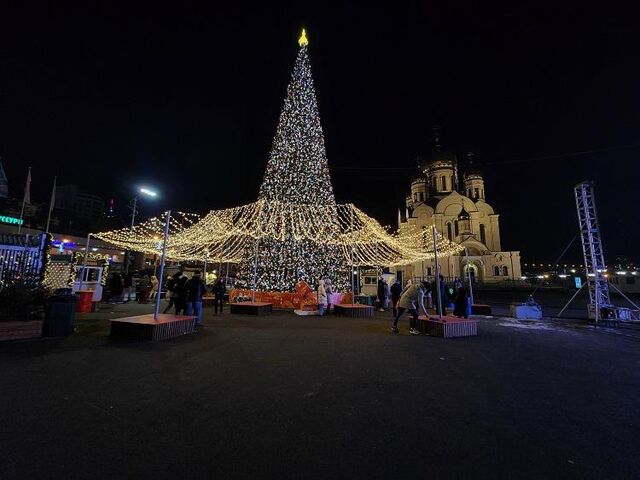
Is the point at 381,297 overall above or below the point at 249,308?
above

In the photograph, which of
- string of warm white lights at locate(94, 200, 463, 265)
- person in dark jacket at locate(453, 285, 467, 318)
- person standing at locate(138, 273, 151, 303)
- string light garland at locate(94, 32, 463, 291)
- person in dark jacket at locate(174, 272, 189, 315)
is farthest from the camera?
person standing at locate(138, 273, 151, 303)

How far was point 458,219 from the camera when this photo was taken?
49.7m

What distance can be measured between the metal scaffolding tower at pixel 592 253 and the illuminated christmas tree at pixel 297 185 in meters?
10.5

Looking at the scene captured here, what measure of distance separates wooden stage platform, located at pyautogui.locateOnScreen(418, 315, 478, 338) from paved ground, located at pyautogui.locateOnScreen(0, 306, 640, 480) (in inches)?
61.7

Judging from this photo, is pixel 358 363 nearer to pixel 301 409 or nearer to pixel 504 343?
pixel 301 409

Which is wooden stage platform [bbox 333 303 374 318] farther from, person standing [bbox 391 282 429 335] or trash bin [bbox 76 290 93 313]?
trash bin [bbox 76 290 93 313]

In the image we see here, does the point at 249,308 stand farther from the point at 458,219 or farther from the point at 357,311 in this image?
the point at 458,219

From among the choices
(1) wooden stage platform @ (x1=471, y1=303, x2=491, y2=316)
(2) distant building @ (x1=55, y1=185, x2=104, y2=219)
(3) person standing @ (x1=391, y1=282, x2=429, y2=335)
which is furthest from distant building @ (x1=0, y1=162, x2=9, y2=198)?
(1) wooden stage platform @ (x1=471, y1=303, x2=491, y2=316)

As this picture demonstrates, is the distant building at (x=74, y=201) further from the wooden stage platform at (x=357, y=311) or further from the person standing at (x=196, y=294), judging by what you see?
the wooden stage platform at (x=357, y=311)

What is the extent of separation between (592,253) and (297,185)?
13.0 meters

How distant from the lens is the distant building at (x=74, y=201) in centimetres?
6662

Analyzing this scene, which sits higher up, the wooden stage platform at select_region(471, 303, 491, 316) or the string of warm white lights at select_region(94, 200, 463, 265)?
the string of warm white lights at select_region(94, 200, 463, 265)

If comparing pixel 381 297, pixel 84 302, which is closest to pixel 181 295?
pixel 84 302

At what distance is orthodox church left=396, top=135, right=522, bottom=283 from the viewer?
4634 cm
